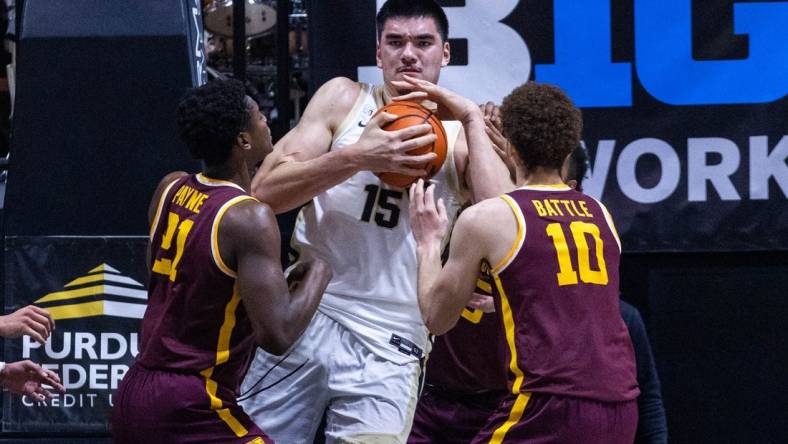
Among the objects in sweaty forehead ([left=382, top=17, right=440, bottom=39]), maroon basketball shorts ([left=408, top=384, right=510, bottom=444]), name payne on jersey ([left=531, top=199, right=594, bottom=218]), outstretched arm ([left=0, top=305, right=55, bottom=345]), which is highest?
sweaty forehead ([left=382, top=17, right=440, bottom=39])

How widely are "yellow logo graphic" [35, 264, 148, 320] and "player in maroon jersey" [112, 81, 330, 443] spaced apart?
1.61 m

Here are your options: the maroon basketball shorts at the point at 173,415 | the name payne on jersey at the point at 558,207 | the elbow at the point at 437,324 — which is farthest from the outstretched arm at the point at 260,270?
the name payne on jersey at the point at 558,207

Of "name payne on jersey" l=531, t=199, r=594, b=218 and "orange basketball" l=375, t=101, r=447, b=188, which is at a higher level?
"orange basketball" l=375, t=101, r=447, b=188

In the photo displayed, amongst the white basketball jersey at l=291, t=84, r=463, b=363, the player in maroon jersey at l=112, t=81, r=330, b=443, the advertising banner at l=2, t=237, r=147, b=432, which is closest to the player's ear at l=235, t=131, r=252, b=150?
the player in maroon jersey at l=112, t=81, r=330, b=443

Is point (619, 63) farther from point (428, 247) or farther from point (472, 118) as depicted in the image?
point (428, 247)

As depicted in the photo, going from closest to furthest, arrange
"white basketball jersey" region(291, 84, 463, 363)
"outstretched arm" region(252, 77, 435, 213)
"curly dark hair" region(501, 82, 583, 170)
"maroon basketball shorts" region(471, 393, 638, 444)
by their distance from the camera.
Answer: "maroon basketball shorts" region(471, 393, 638, 444), "curly dark hair" region(501, 82, 583, 170), "outstretched arm" region(252, 77, 435, 213), "white basketball jersey" region(291, 84, 463, 363)

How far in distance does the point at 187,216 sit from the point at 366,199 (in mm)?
838

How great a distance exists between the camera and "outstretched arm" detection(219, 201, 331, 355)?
3416mm

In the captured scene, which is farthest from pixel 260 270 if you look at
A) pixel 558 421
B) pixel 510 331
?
pixel 558 421

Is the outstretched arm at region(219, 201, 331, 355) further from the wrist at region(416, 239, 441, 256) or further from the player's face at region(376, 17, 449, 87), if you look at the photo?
the player's face at region(376, 17, 449, 87)

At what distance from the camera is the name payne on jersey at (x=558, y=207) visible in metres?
3.33

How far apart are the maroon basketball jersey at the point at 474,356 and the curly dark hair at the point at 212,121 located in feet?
4.37

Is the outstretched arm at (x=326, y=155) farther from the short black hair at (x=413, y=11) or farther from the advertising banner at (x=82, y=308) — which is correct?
the advertising banner at (x=82, y=308)

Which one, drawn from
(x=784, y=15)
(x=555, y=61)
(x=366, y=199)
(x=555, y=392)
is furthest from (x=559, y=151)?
(x=784, y=15)
